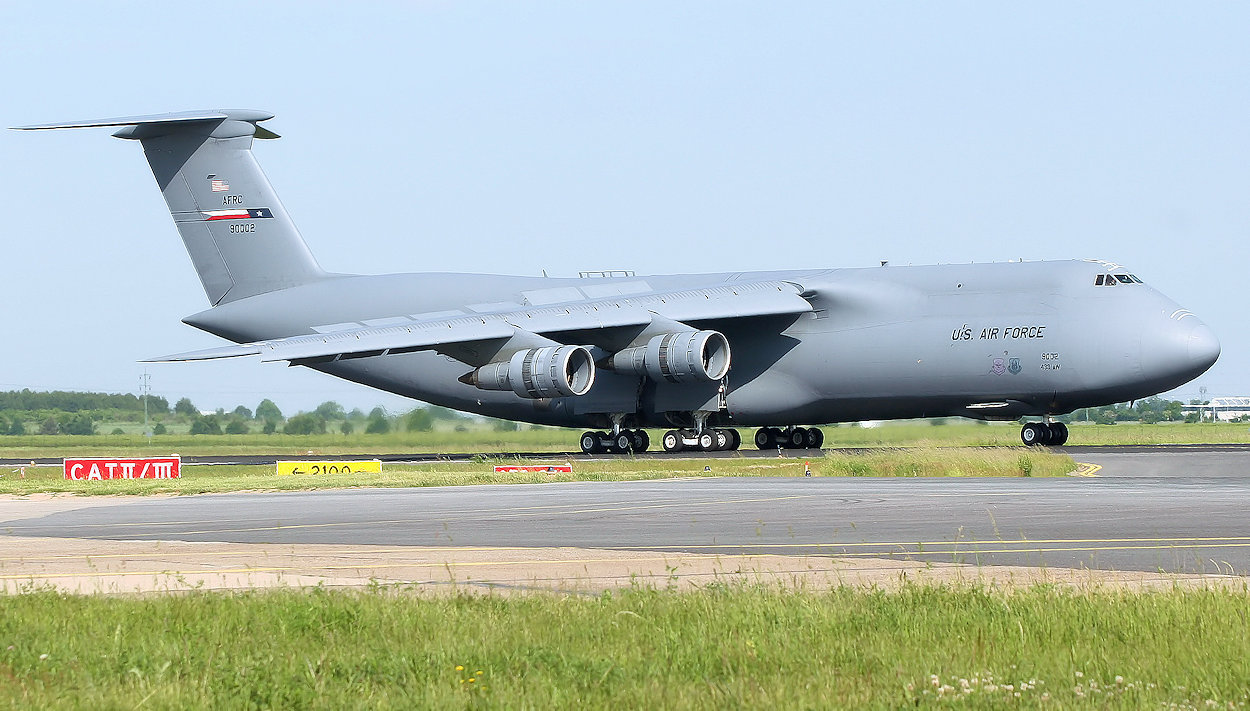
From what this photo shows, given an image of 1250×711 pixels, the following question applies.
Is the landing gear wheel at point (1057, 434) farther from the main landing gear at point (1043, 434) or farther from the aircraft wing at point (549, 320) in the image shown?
the aircraft wing at point (549, 320)

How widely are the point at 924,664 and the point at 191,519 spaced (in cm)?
1339

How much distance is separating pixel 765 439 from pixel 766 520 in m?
25.8

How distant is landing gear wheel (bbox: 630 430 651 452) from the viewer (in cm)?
4197

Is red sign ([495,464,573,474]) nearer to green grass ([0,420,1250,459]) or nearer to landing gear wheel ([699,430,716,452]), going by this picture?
landing gear wheel ([699,430,716,452])

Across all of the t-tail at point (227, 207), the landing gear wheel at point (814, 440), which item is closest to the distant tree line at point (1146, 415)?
the landing gear wheel at point (814, 440)

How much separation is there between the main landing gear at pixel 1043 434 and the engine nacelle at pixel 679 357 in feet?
26.0

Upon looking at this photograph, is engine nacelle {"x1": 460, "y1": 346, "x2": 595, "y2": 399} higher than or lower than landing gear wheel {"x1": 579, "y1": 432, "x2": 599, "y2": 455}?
higher

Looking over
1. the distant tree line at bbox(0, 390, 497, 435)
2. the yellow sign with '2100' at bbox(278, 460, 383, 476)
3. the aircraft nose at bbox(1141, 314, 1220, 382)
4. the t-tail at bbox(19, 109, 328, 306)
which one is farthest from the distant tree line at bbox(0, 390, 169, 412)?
the aircraft nose at bbox(1141, 314, 1220, 382)

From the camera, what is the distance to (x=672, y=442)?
4041 cm

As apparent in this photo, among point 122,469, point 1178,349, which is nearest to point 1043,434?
point 1178,349

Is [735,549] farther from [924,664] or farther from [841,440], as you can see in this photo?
[841,440]

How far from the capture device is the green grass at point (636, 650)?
6535 millimetres

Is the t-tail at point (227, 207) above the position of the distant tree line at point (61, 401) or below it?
above

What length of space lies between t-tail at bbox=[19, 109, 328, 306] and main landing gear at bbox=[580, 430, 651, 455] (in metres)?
10.8
